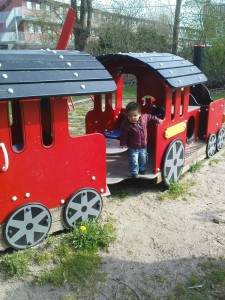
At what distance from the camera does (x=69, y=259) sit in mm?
2971

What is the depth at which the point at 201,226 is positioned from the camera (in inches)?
142

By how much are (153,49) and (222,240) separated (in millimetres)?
15361

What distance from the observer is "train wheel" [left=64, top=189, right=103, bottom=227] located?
128 inches

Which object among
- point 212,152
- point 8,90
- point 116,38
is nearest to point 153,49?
point 116,38

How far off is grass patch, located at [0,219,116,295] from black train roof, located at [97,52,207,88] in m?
1.84

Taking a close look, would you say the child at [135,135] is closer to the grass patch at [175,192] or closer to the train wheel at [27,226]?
the grass patch at [175,192]

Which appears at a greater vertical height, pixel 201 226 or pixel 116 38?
pixel 116 38

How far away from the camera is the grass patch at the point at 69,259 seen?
9.00 ft

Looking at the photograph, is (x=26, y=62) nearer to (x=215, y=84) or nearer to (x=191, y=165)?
(x=191, y=165)

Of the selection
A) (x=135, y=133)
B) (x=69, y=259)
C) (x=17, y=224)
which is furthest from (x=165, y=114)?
(x=17, y=224)

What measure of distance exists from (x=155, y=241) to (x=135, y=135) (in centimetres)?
127

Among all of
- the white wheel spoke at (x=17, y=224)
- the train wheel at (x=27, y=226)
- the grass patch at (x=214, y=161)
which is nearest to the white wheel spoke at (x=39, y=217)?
the train wheel at (x=27, y=226)

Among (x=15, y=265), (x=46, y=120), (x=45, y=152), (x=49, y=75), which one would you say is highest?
(x=49, y=75)

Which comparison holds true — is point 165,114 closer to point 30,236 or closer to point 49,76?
point 49,76
